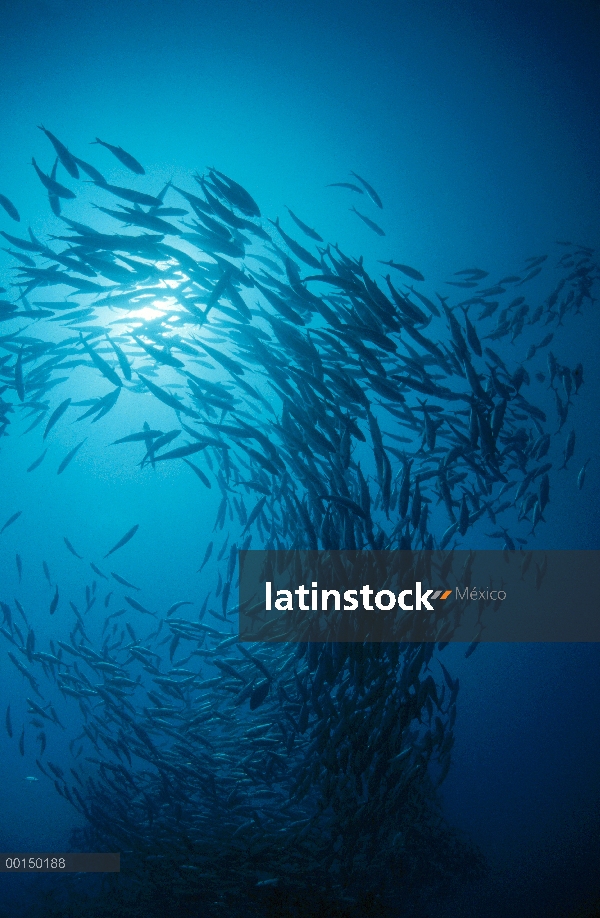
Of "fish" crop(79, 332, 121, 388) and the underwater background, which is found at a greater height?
the underwater background

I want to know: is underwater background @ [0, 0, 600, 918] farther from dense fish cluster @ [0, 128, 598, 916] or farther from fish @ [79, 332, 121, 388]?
fish @ [79, 332, 121, 388]

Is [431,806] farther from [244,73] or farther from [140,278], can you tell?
[244,73]

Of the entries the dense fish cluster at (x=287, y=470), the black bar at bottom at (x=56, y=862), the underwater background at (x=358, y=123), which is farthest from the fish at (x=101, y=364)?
the black bar at bottom at (x=56, y=862)

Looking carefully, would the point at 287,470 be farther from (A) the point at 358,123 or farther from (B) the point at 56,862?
(A) the point at 358,123

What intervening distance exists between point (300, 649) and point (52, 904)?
717cm

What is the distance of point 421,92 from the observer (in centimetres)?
624

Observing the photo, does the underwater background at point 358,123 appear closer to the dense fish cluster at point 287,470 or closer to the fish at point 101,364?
the dense fish cluster at point 287,470

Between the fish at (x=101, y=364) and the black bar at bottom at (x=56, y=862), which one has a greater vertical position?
the fish at (x=101, y=364)

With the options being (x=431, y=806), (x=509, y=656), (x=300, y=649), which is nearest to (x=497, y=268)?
(x=300, y=649)

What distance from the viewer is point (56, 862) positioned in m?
3.83

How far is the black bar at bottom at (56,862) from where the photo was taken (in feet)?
12.4

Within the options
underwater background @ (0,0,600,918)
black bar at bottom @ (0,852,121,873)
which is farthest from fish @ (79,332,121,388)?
black bar at bottom @ (0,852,121,873)

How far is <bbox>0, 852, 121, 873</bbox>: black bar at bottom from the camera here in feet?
12.4

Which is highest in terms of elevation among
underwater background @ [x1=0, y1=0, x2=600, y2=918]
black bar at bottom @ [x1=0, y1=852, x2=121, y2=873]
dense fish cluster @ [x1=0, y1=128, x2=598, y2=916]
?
underwater background @ [x1=0, y1=0, x2=600, y2=918]
